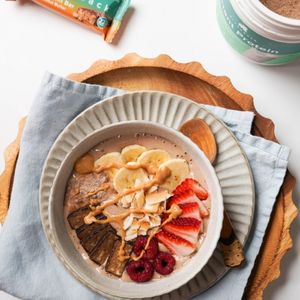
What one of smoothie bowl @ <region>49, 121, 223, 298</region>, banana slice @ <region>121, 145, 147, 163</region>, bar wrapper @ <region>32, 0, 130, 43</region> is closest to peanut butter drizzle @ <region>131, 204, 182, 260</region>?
smoothie bowl @ <region>49, 121, 223, 298</region>

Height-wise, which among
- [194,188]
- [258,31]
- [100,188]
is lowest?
[100,188]

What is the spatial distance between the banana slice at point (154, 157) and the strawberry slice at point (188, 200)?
0.07 m

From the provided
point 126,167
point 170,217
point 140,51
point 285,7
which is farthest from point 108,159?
point 285,7

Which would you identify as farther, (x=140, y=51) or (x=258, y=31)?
(x=140, y=51)

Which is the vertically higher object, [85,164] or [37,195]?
[85,164]

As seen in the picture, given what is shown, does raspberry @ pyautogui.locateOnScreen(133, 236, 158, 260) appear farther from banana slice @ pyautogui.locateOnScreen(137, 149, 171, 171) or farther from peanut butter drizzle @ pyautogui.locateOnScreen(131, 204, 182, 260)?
banana slice @ pyautogui.locateOnScreen(137, 149, 171, 171)

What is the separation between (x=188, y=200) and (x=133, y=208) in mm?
111

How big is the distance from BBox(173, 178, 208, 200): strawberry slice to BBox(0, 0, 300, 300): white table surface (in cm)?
27

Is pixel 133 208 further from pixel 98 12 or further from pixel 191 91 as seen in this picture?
pixel 98 12

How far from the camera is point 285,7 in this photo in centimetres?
114

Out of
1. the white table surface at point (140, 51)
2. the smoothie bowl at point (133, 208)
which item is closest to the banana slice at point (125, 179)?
the smoothie bowl at point (133, 208)

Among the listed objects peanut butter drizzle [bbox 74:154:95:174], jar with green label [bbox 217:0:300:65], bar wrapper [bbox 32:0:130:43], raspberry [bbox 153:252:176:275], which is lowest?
raspberry [bbox 153:252:176:275]

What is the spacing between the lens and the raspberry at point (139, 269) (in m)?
1.08

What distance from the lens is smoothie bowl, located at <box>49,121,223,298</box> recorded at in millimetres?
1072
